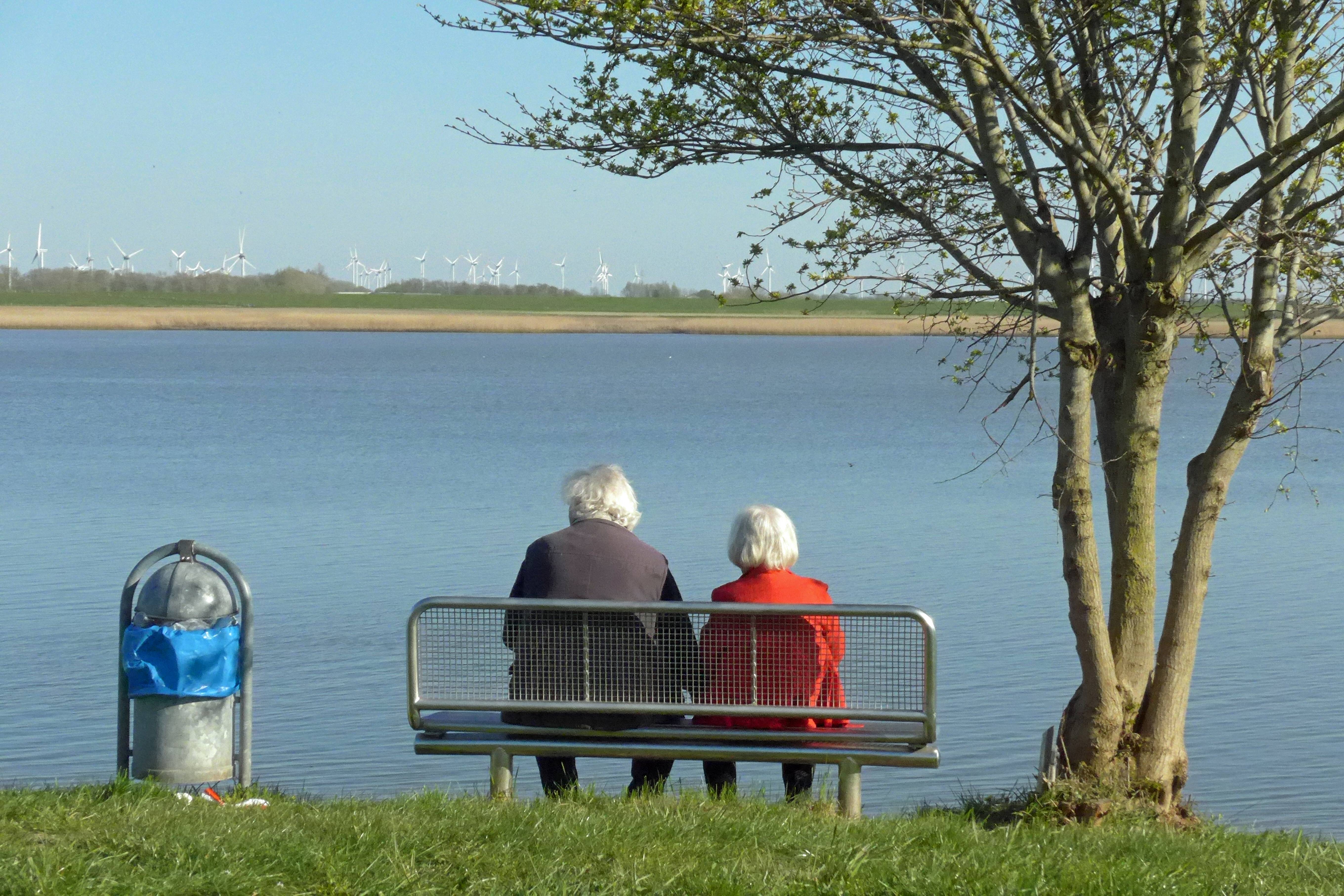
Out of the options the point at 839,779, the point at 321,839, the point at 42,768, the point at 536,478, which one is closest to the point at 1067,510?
the point at 839,779

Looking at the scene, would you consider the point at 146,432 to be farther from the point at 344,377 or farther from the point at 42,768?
the point at 344,377

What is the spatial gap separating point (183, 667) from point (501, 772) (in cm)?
122

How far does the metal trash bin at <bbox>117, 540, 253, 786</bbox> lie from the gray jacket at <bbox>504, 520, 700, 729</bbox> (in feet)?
3.52

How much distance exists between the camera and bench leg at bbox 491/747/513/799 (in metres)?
5.26

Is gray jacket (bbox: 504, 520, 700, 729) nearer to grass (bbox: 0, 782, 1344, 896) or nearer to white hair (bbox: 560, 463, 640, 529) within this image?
white hair (bbox: 560, 463, 640, 529)

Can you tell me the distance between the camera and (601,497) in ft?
17.6

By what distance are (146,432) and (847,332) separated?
96.8 metres

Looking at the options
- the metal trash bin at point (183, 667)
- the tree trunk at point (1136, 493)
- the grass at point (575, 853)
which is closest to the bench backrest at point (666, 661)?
the grass at point (575, 853)

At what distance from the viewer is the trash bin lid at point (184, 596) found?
17.7ft

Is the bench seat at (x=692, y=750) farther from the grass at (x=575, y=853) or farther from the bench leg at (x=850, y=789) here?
the grass at (x=575, y=853)

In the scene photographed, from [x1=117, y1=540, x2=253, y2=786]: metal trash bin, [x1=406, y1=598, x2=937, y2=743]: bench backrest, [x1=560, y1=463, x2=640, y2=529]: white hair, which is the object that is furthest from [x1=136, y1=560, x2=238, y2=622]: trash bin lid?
[x1=560, y1=463, x2=640, y2=529]: white hair

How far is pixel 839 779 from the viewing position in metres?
5.11

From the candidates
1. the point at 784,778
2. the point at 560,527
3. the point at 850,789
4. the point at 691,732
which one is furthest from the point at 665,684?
the point at 560,527

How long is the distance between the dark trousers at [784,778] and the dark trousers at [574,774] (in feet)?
0.54
